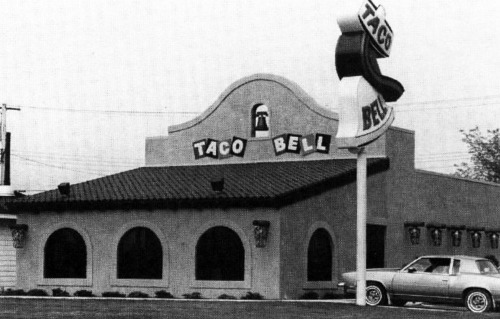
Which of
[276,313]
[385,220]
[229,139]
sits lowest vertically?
[276,313]

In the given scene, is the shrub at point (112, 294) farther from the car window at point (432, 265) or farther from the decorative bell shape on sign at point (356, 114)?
the car window at point (432, 265)

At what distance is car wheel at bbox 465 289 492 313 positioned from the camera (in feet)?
88.8

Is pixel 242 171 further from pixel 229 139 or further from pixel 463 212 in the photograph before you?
pixel 463 212

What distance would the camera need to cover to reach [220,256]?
108ft

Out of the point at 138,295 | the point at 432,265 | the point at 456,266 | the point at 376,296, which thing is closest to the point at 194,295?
the point at 138,295

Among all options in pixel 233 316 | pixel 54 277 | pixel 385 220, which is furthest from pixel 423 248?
pixel 233 316

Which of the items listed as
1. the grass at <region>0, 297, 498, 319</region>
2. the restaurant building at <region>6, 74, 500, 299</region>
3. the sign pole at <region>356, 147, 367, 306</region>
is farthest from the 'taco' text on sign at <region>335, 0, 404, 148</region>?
the grass at <region>0, 297, 498, 319</region>

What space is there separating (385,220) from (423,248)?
331 centimetres

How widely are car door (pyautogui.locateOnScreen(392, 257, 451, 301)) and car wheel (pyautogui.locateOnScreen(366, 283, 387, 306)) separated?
0.39m

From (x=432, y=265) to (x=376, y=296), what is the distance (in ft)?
6.27

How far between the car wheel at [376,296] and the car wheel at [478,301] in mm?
2544

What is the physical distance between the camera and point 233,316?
23750 mm

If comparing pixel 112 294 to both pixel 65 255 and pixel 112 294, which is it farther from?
pixel 65 255

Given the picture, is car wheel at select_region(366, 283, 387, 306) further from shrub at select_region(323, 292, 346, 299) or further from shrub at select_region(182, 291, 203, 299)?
shrub at select_region(182, 291, 203, 299)
